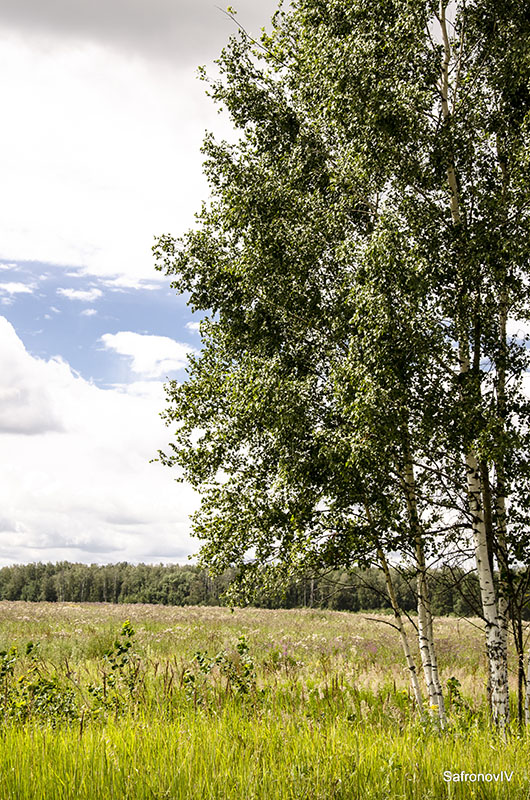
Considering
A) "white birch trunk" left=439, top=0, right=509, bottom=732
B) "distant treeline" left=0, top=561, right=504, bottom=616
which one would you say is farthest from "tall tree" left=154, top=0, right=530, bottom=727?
"distant treeline" left=0, top=561, right=504, bottom=616

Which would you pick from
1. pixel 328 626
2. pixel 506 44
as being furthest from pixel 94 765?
pixel 328 626

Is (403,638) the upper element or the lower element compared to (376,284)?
lower

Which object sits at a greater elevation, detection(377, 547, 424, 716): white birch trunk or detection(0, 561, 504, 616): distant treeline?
detection(377, 547, 424, 716): white birch trunk

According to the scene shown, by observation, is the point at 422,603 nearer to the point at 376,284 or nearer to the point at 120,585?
the point at 376,284

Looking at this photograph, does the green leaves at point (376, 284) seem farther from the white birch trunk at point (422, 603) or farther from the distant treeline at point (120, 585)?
the distant treeline at point (120, 585)

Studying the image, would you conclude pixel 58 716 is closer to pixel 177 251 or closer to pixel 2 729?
pixel 2 729

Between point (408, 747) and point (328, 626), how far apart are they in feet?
73.1

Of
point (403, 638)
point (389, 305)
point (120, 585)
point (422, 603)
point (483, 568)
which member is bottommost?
point (120, 585)

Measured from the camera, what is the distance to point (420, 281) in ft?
26.3

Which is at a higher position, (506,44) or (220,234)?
(506,44)

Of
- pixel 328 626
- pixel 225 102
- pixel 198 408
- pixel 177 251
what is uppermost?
pixel 225 102

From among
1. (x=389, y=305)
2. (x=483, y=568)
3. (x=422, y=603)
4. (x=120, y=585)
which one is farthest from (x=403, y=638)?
(x=120, y=585)

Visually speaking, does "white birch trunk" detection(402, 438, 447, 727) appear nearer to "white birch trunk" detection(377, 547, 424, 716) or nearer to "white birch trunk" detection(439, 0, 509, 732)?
"white birch trunk" detection(377, 547, 424, 716)

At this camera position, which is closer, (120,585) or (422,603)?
(422,603)
